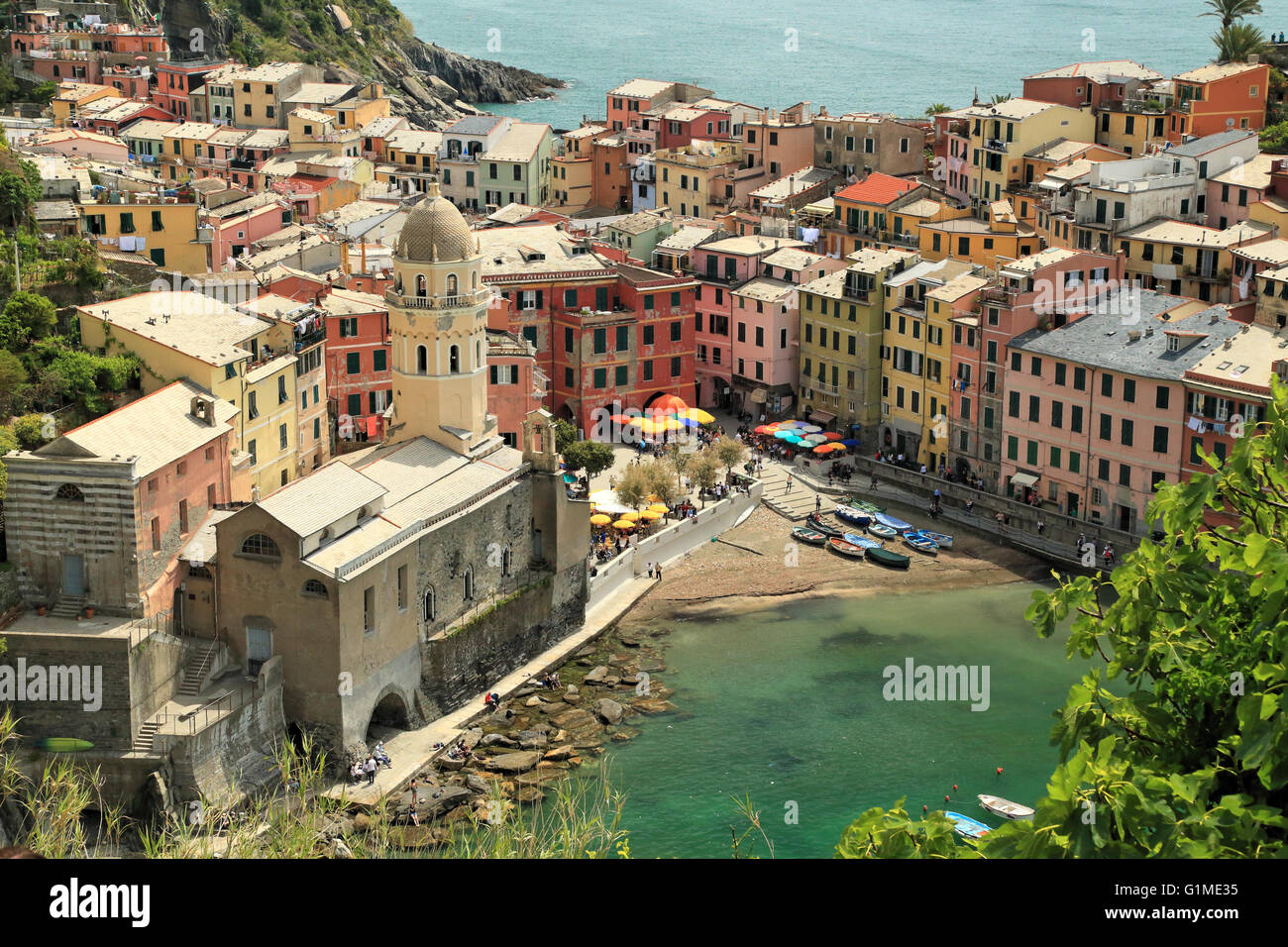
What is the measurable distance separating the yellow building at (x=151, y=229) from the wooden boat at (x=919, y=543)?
29975 mm

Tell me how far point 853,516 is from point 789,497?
3264 millimetres

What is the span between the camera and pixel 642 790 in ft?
165

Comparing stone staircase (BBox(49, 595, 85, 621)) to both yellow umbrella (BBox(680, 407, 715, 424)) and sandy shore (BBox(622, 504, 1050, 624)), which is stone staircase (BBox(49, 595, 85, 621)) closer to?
sandy shore (BBox(622, 504, 1050, 624))

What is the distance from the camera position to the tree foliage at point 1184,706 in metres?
15.2

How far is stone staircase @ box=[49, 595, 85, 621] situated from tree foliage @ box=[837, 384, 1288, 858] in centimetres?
3406

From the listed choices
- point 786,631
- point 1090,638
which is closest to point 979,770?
point 786,631

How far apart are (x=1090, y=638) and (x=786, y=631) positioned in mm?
44026

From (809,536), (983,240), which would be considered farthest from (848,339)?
(809,536)

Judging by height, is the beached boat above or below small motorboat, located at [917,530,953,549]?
below

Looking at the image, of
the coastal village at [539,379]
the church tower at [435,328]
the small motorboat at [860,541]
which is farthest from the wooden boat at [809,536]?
the church tower at [435,328]

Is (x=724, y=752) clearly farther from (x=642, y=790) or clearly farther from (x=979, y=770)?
(x=979, y=770)

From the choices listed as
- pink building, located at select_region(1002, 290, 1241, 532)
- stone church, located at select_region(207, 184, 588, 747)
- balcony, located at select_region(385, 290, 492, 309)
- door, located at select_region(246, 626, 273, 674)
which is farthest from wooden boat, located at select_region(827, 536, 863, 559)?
door, located at select_region(246, 626, 273, 674)

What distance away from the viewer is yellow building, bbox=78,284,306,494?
56.8 meters

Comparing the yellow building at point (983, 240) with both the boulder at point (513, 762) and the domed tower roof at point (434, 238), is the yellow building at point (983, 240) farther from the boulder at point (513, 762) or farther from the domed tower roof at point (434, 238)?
the boulder at point (513, 762)
